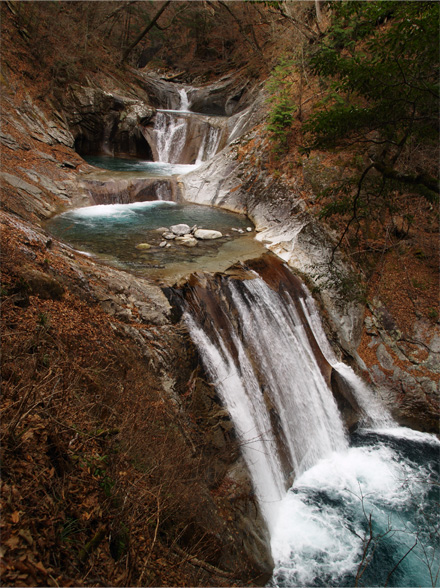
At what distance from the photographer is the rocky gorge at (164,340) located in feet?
9.66

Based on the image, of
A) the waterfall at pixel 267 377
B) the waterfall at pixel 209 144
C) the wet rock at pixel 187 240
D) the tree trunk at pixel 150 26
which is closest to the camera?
the waterfall at pixel 267 377

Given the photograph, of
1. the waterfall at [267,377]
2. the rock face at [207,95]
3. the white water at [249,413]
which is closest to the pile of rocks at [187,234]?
the waterfall at [267,377]

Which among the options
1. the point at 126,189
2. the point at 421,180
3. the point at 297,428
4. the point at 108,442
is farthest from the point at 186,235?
the point at 108,442

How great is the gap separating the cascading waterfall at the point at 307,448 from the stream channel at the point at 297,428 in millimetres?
23

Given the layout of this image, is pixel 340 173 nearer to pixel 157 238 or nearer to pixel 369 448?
pixel 157 238

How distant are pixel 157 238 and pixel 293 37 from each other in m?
12.7

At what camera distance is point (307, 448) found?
284 inches

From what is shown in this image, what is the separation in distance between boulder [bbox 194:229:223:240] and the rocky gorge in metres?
0.05

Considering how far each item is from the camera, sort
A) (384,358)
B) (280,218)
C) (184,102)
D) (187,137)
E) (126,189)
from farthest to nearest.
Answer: (184,102) → (187,137) → (126,189) → (280,218) → (384,358)

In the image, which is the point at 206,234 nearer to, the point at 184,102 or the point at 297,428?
the point at 297,428

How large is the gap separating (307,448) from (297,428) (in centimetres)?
51

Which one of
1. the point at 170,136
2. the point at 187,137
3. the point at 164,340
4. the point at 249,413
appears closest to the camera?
the point at 164,340

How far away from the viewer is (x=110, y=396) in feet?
13.8

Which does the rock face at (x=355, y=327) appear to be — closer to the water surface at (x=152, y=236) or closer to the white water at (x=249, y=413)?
the water surface at (x=152, y=236)
